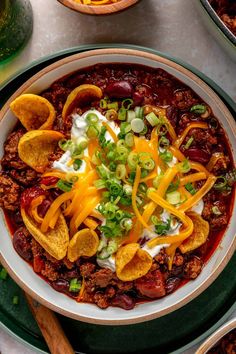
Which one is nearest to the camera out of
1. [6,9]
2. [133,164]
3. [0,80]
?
[133,164]

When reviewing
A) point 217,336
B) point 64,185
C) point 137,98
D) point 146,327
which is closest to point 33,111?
point 64,185

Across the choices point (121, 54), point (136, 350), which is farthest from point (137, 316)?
point (121, 54)

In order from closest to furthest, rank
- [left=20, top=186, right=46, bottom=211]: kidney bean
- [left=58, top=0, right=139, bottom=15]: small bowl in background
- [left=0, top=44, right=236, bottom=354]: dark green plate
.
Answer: [left=58, top=0, right=139, bottom=15]: small bowl in background → [left=20, top=186, right=46, bottom=211]: kidney bean → [left=0, top=44, right=236, bottom=354]: dark green plate

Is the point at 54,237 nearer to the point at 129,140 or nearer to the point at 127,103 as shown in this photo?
the point at 129,140

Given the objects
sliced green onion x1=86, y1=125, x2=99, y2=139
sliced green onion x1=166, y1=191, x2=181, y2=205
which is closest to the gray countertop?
sliced green onion x1=86, y1=125, x2=99, y2=139

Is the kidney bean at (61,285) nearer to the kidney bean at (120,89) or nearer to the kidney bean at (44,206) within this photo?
the kidney bean at (44,206)

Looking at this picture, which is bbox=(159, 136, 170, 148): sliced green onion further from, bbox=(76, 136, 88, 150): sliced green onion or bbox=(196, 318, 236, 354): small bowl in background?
bbox=(196, 318, 236, 354): small bowl in background

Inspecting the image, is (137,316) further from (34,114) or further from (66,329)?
(34,114)

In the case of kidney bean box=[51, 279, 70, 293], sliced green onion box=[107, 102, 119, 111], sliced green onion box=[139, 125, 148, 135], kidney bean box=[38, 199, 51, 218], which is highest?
sliced green onion box=[139, 125, 148, 135]
